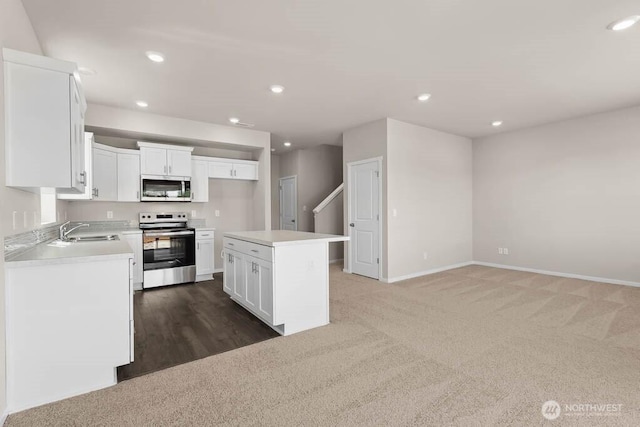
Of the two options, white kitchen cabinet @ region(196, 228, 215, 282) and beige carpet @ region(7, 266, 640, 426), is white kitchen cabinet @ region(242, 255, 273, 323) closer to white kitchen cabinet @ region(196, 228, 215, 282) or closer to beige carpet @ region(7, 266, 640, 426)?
beige carpet @ region(7, 266, 640, 426)

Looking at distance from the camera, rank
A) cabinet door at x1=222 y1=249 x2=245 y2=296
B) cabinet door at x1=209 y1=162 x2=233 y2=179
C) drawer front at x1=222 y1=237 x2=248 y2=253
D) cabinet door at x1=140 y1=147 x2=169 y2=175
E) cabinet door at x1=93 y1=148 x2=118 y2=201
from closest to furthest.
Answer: drawer front at x1=222 y1=237 x2=248 y2=253, cabinet door at x1=222 y1=249 x2=245 y2=296, cabinet door at x1=93 y1=148 x2=118 y2=201, cabinet door at x1=140 y1=147 x2=169 y2=175, cabinet door at x1=209 y1=162 x2=233 y2=179

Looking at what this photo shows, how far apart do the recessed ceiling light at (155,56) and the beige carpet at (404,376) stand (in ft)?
9.19

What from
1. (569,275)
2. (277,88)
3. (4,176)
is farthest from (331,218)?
(4,176)

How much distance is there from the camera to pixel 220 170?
18.1 ft

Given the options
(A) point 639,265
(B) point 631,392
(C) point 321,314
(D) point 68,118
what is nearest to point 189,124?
(D) point 68,118

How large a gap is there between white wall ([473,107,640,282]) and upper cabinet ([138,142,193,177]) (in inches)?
227

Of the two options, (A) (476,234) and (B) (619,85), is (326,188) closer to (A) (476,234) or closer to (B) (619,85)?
(A) (476,234)

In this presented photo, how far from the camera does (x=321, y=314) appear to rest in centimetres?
320

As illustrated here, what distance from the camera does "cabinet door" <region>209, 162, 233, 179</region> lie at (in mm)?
5457

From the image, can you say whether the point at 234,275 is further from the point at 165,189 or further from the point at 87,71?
the point at 87,71

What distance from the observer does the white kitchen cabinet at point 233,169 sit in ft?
17.9

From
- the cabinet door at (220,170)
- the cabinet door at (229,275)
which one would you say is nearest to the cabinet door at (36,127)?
the cabinet door at (229,275)

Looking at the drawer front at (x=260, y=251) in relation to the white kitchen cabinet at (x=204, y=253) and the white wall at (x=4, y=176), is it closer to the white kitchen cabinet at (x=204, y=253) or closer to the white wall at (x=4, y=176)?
the white wall at (x=4, y=176)

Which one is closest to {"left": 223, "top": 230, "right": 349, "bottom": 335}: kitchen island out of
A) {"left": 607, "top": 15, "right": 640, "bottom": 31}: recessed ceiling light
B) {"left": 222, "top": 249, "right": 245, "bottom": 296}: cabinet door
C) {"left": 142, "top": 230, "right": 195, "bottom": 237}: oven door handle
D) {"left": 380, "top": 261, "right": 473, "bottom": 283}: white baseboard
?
{"left": 222, "top": 249, "right": 245, "bottom": 296}: cabinet door
